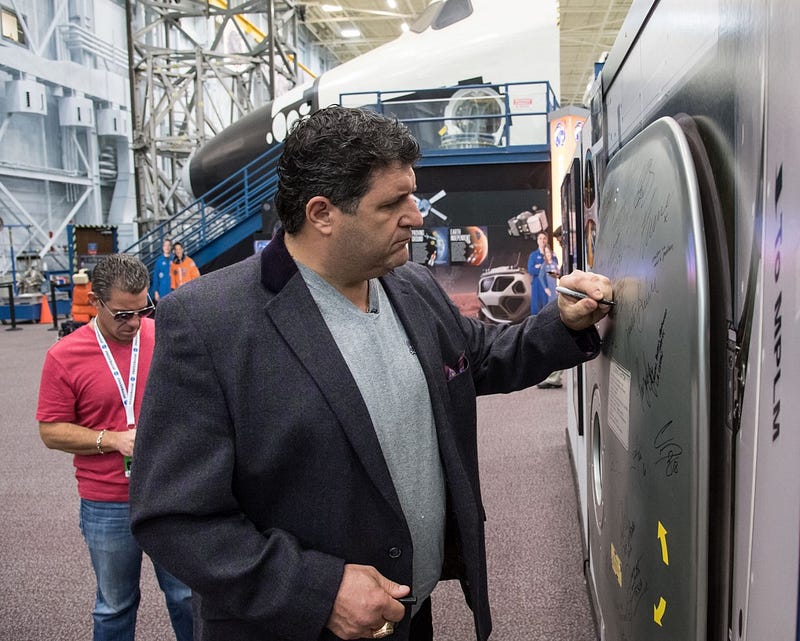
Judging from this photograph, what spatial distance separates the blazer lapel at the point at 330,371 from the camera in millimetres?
1233

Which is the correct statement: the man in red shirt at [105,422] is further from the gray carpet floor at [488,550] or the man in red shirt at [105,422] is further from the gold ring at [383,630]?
the gold ring at [383,630]

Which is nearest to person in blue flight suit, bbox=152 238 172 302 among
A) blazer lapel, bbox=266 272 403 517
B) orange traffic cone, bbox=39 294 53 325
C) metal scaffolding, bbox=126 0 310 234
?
metal scaffolding, bbox=126 0 310 234

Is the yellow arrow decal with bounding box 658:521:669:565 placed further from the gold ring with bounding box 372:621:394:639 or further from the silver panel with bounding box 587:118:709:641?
the gold ring with bounding box 372:621:394:639

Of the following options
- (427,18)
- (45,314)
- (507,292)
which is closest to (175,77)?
(45,314)

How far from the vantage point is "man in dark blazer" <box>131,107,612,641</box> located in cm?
118

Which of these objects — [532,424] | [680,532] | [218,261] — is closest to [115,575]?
[680,532]

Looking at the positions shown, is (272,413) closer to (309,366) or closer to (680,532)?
(309,366)

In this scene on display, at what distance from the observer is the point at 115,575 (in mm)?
2131

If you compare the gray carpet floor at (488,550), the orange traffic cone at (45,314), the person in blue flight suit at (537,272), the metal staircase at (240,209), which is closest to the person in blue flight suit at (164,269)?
the metal staircase at (240,209)

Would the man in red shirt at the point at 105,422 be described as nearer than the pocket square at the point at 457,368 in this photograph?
No

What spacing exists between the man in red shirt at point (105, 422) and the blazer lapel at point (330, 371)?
107cm

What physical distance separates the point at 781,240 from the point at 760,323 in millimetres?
85

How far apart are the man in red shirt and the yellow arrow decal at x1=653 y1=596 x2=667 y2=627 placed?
1.60 meters
